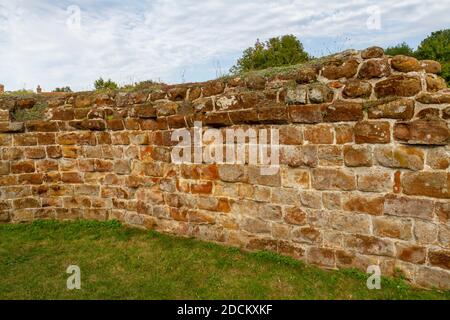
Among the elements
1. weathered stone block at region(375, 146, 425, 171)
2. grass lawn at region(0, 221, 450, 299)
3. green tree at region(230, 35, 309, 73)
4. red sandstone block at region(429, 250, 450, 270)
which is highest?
green tree at region(230, 35, 309, 73)

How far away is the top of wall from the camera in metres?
4.14

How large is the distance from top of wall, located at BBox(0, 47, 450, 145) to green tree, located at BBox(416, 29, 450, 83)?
2183cm

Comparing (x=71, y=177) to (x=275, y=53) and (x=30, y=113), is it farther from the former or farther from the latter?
(x=275, y=53)

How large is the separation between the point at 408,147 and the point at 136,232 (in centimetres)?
447

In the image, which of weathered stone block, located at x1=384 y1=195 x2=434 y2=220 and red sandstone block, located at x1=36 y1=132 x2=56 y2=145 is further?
red sandstone block, located at x1=36 y1=132 x2=56 y2=145

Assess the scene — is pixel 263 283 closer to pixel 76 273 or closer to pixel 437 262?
pixel 437 262

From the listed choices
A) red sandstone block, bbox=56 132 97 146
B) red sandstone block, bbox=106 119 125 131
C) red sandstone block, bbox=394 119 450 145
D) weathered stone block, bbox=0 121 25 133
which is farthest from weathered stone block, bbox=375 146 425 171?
weathered stone block, bbox=0 121 25 133

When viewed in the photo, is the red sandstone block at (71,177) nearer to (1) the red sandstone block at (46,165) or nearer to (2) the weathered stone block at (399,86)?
(1) the red sandstone block at (46,165)

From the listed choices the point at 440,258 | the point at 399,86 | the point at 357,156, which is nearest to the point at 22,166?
the point at 357,156

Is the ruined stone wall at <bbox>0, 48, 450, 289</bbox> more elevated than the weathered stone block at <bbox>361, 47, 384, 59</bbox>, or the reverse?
the weathered stone block at <bbox>361, 47, 384, 59</bbox>

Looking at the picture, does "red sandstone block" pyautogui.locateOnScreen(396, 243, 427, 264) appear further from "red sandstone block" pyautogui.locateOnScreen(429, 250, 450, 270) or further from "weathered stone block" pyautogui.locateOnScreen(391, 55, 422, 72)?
"weathered stone block" pyautogui.locateOnScreen(391, 55, 422, 72)

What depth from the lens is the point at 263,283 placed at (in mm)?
4527

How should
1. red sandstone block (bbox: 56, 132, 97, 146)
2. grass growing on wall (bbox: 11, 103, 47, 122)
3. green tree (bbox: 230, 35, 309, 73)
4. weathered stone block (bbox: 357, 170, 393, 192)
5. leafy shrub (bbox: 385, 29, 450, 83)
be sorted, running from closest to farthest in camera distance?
1. weathered stone block (bbox: 357, 170, 393, 192)
2. red sandstone block (bbox: 56, 132, 97, 146)
3. grass growing on wall (bbox: 11, 103, 47, 122)
4. green tree (bbox: 230, 35, 309, 73)
5. leafy shrub (bbox: 385, 29, 450, 83)
